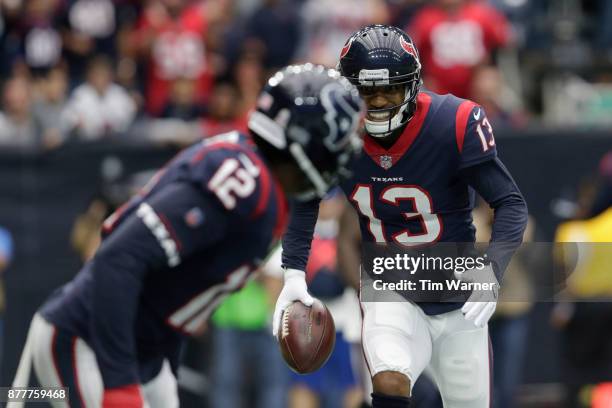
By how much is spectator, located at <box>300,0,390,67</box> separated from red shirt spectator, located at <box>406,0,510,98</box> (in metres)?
0.62

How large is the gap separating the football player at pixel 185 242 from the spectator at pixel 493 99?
4261 mm

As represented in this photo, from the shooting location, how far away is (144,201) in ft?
13.6

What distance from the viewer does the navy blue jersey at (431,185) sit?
4.36m

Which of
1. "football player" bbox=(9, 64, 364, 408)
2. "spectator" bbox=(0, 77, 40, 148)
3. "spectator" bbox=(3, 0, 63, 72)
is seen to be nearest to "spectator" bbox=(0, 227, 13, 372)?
"spectator" bbox=(0, 77, 40, 148)

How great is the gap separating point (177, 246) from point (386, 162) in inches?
34.8

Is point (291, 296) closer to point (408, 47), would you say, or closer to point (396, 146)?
point (396, 146)

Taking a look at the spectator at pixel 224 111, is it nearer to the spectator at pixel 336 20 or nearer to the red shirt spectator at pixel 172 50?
the red shirt spectator at pixel 172 50

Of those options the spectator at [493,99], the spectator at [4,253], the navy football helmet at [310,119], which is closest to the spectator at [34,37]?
the spectator at [4,253]

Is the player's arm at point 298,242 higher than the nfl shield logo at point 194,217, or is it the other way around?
the nfl shield logo at point 194,217

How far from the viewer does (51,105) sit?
920 centimetres

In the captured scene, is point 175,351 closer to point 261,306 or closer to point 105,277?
point 105,277

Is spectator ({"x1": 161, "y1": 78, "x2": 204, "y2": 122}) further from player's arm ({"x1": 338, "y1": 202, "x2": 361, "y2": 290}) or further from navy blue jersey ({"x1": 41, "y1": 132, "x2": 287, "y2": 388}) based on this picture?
navy blue jersey ({"x1": 41, "y1": 132, "x2": 287, "y2": 388})

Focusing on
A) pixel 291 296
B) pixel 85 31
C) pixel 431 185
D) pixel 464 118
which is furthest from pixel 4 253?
pixel 464 118

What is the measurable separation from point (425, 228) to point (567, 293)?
2391 mm
